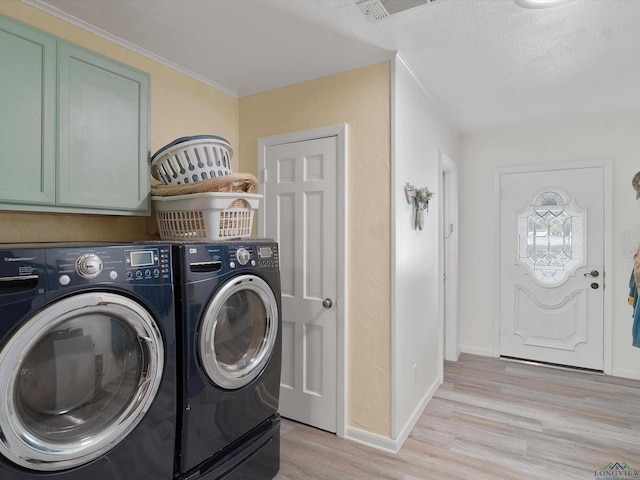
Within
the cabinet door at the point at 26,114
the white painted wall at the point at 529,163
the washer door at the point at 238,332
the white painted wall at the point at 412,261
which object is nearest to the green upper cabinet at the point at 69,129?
the cabinet door at the point at 26,114

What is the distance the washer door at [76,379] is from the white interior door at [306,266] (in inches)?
45.2

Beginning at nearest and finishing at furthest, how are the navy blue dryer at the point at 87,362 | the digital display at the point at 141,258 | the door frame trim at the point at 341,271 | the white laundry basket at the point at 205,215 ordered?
the navy blue dryer at the point at 87,362 → the digital display at the point at 141,258 → the white laundry basket at the point at 205,215 → the door frame trim at the point at 341,271

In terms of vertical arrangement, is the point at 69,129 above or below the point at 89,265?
above

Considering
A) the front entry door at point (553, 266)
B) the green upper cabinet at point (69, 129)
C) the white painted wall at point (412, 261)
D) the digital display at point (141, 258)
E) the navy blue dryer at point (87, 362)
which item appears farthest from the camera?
the front entry door at point (553, 266)

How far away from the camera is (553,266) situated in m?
3.54

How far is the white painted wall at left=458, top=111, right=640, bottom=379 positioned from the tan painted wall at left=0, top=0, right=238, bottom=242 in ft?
8.33

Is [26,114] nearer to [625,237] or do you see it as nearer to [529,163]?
[529,163]

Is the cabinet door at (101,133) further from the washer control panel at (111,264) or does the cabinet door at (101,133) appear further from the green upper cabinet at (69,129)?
the washer control panel at (111,264)

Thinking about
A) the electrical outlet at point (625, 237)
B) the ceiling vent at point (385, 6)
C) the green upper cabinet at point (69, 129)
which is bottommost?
the electrical outlet at point (625, 237)

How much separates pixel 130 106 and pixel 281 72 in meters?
0.94

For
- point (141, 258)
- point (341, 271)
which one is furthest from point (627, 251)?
point (141, 258)

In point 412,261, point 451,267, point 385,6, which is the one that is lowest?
point 451,267

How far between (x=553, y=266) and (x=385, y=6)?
3021 millimetres

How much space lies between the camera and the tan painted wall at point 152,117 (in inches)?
64.6
